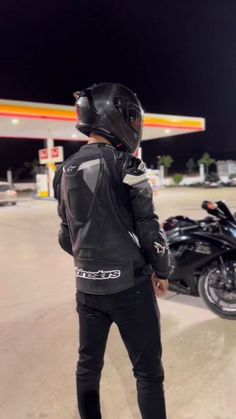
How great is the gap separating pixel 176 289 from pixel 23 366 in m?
1.62

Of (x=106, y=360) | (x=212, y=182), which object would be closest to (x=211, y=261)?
(x=106, y=360)

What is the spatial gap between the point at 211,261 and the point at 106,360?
1359 millimetres

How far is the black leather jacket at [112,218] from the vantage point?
161cm

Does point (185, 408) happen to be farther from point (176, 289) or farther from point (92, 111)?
point (92, 111)

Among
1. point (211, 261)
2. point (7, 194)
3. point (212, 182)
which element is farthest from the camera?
point (212, 182)

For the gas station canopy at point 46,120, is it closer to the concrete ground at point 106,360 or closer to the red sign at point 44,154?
the red sign at point 44,154

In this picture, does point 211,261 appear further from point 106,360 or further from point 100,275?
point 100,275

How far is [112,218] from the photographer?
163 centimetres

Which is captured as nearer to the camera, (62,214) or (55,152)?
(62,214)

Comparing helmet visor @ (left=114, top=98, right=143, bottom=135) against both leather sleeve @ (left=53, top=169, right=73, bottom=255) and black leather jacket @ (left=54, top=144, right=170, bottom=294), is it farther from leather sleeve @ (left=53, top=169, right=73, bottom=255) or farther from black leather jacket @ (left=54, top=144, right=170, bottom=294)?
leather sleeve @ (left=53, top=169, right=73, bottom=255)

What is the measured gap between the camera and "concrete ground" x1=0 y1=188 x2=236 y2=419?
2.36m

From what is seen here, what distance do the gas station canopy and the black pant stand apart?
52.9 ft

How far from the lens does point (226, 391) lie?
97.0 inches

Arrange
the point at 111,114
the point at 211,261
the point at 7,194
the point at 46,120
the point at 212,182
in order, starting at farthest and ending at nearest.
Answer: the point at 212,182
the point at 46,120
the point at 7,194
the point at 211,261
the point at 111,114
